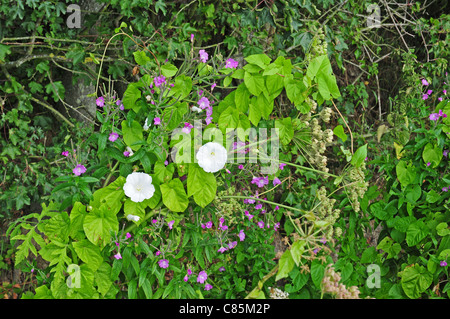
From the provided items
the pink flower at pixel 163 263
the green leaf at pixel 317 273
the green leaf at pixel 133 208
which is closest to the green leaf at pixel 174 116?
the green leaf at pixel 133 208

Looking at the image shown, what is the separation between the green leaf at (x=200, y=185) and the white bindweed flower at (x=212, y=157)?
0.11 feet

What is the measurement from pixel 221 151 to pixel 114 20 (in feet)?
4.91

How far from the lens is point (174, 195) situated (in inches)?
49.1

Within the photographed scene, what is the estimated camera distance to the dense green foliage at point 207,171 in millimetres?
1266

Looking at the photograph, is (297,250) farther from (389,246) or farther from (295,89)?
(389,246)

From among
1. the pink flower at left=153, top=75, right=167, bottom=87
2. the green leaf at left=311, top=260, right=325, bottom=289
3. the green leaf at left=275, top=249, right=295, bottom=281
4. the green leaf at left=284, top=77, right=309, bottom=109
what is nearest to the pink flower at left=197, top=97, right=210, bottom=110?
the pink flower at left=153, top=75, right=167, bottom=87

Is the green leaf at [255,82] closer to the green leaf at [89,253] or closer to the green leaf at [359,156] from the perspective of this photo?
the green leaf at [359,156]

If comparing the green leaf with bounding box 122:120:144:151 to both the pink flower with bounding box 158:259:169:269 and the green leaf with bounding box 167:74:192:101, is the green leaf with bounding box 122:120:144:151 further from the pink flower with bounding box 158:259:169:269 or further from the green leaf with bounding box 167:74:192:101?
the pink flower with bounding box 158:259:169:269

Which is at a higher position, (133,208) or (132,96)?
(132,96)

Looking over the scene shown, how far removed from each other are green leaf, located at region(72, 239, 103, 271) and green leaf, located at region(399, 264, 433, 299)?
1.09 meters

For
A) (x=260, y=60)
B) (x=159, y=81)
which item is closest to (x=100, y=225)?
(x=159, y=81)

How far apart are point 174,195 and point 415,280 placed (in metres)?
0.99

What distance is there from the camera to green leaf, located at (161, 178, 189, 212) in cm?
124
